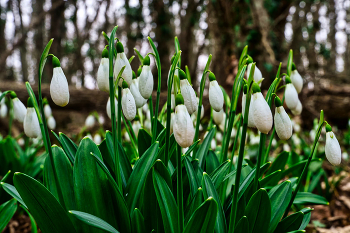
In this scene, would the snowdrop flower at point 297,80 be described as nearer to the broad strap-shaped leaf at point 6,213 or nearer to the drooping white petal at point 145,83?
the drooping white petal at point 145,83

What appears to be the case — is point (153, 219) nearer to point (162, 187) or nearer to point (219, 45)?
point (162, 187)

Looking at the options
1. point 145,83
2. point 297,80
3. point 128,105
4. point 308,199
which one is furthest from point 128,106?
point 308,199

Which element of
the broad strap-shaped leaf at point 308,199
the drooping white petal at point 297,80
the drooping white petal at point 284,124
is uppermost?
the drooping white petal at point 297,80

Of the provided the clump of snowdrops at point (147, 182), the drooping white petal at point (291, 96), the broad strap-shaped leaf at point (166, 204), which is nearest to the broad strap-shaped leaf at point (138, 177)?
the clump of snowdrops at point (147, 182)

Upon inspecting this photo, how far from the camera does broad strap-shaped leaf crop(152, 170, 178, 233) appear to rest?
115 cm

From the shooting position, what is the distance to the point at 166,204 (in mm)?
1165

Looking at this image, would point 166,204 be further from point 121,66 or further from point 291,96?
point 291,96

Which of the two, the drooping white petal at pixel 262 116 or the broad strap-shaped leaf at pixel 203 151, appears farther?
the broad strap-shaped leaf at pixel 203 151

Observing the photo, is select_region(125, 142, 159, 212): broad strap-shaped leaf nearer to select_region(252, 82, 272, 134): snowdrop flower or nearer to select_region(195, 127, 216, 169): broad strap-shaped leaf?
select_region(195, 127, 216, 169): broad strap-shaped leaf

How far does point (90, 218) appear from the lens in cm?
105

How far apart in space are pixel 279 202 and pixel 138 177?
2.34 ft

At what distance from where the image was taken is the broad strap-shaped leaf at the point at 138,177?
4.18 ft

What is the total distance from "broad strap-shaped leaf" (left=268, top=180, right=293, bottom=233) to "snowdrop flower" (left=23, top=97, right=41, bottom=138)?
1173 mm

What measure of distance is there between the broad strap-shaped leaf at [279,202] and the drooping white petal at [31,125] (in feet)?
3.84
